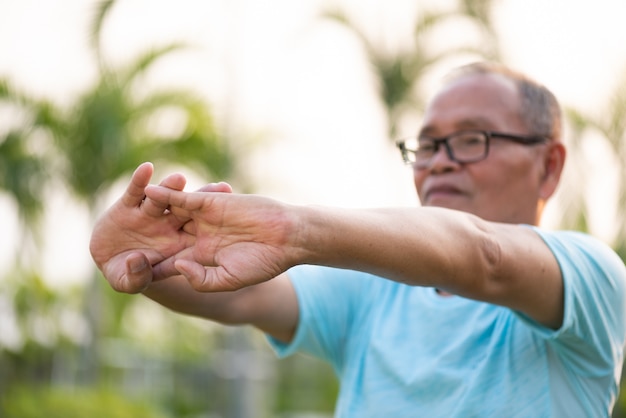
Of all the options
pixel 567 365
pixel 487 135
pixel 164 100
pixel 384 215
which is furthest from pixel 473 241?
pixel 164 100

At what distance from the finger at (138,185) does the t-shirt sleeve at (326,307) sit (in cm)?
88

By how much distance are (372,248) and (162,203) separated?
0.41 m

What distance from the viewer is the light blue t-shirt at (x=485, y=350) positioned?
2252 millimetres

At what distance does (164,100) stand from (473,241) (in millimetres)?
9573

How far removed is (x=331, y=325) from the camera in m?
2.81

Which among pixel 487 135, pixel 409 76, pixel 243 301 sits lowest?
pixel 243 301

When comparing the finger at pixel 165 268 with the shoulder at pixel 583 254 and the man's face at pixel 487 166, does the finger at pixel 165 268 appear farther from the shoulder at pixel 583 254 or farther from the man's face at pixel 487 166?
the man's face at pixel 487 166

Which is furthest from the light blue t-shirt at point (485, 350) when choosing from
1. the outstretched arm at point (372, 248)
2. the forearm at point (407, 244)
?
the forearm at point (407, 244)

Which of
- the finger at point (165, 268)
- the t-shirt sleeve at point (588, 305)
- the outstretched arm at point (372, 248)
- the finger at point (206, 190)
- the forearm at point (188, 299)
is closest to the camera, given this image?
the outstretched arm at point (372, 248)

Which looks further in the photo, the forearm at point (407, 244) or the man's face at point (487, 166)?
the man's face at point (487, 166)

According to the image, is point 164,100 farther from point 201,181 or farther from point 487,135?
point 487,135

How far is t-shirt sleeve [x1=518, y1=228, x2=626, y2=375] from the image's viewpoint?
7.13 feet

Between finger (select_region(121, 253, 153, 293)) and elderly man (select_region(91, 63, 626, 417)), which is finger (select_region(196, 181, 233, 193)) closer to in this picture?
elderly man (select_region(91, 63, 626, 417))

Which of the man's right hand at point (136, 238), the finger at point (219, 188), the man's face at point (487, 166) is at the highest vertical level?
the man's face at point (487, 166)
